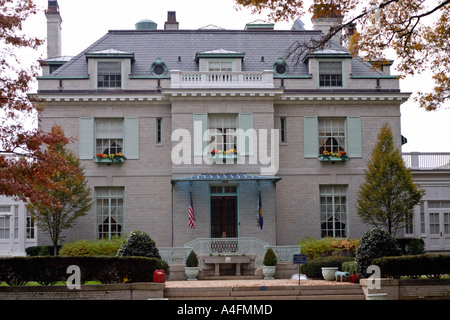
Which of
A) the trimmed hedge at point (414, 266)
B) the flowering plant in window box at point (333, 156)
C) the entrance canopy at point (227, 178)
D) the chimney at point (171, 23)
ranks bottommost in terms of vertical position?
the trimmed hedge at point (414, 266)

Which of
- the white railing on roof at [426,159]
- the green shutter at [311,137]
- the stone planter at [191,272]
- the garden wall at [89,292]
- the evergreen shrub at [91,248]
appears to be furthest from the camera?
the white railing on roof at [426,159]

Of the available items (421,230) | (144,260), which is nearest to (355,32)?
(144,260)

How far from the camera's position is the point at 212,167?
28.9 meters

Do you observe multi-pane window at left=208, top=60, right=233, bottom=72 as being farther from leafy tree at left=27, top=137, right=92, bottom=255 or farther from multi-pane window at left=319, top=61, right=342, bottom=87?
leafy tree at left=27, top=137, right=92, bottom=255

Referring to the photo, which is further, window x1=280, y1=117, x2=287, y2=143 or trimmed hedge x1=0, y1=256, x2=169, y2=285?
window x1=280, y1=117, x2=287, y2=143

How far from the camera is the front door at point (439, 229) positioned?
3334 cm

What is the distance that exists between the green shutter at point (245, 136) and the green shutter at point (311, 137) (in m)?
2.77

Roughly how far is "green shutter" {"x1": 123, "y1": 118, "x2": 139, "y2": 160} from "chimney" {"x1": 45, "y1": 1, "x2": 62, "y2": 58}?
22.8ft

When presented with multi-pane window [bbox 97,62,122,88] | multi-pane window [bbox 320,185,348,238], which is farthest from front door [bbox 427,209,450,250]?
multi-pane window [bbox 97,62,122,88]

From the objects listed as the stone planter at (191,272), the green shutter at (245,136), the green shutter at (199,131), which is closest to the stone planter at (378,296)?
the stone planter at (191,272)

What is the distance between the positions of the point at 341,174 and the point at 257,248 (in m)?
6.13

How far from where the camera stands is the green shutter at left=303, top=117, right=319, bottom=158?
30416mm

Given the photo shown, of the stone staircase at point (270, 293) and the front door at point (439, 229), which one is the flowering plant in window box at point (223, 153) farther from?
the front door at point (439, 229)

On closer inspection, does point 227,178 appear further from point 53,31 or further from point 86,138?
point 53,31
